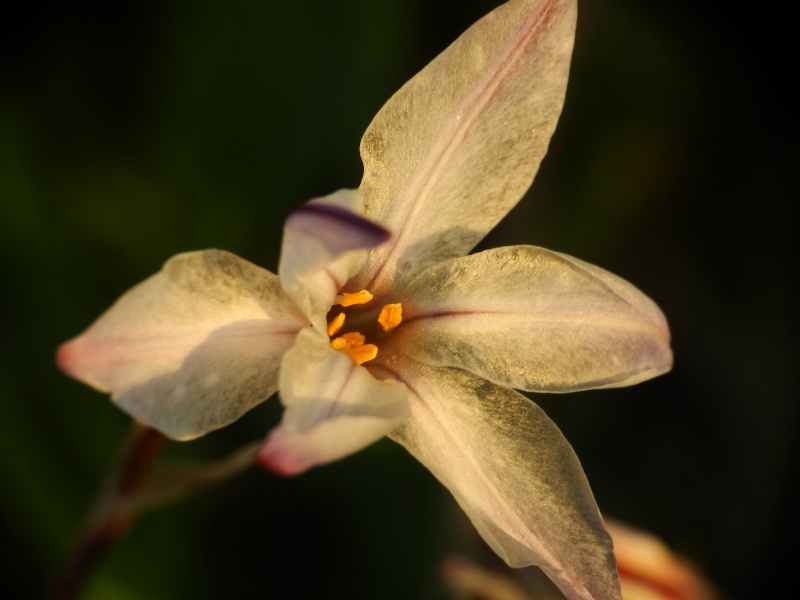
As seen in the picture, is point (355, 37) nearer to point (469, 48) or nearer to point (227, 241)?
point (227, 241)

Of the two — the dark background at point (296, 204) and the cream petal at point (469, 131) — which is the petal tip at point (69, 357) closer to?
the cream petal at point (469, 131)

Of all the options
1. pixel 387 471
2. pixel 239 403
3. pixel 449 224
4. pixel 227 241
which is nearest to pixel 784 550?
pixel 387 471

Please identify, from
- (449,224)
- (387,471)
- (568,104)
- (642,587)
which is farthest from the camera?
(568,104)

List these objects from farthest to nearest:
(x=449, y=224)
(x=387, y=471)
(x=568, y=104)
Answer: (x=568, y=104) < (x=387, y=471) < (x=449, y=224)

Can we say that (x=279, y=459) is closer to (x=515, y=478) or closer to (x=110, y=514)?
(x=515, y=478)

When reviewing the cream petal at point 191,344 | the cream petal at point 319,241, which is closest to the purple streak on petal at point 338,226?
the cream petal at point 319,241

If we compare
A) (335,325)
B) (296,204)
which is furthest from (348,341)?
(296,204)
